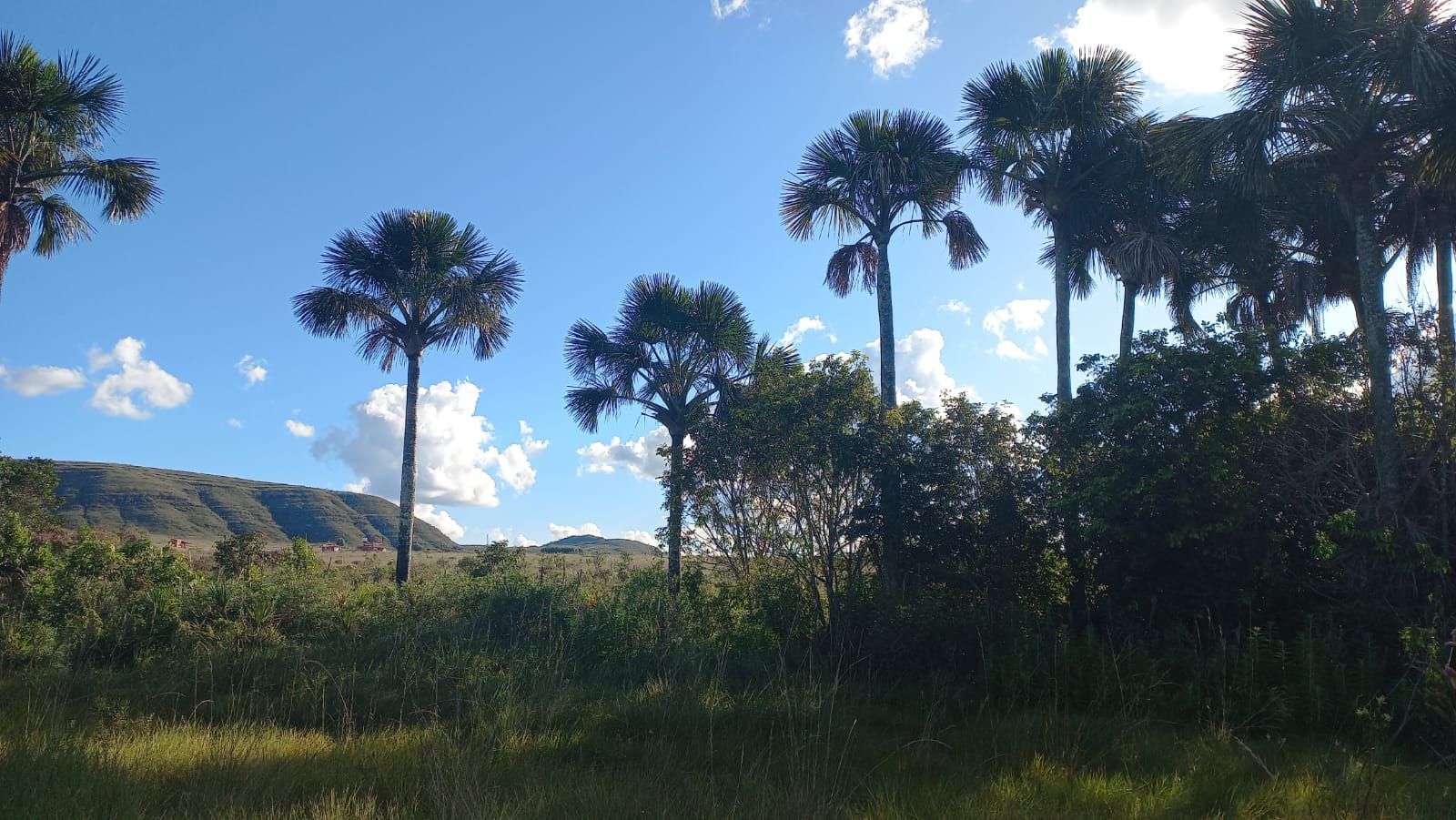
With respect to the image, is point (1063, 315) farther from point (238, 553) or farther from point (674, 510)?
point (238, 553)

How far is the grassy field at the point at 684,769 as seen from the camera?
13.8ft

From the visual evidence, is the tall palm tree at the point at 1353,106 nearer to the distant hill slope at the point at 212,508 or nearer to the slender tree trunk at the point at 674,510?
the slender tree trunk at the point at 674,510

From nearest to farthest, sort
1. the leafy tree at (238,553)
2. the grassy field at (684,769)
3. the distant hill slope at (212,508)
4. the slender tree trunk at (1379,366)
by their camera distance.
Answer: the grassy field at (684,769), the slender tree trunk at (1379,366), the leafy tree at (238,553), the distant hill slope at (212,508)

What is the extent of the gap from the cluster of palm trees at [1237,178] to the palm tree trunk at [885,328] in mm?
40

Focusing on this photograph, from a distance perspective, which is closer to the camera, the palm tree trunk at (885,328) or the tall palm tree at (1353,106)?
the tall palm tree at (1353,106)

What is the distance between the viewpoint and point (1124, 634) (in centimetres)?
838

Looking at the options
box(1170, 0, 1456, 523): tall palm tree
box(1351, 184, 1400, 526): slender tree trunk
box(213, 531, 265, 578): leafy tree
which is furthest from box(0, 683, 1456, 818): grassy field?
box(213, 531, 265, 578): leafy tree

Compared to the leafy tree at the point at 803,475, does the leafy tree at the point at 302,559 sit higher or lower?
lower

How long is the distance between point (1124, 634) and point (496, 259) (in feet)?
55.8

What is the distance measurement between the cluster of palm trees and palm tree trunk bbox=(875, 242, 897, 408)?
4 cm

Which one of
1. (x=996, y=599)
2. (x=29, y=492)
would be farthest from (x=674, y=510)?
(x=29, y=492)

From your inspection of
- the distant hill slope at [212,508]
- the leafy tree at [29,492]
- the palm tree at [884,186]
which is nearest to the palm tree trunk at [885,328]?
the palm tree at [884,186]

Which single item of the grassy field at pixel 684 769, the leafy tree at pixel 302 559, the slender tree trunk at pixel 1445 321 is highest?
the slender tree trunk at pixel 1445 321

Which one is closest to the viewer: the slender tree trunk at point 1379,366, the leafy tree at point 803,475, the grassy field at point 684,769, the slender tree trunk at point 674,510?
the grassy field at point 684,769
